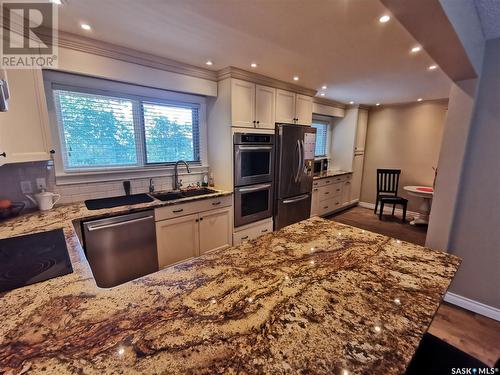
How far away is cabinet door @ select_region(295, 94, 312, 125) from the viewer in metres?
3.48

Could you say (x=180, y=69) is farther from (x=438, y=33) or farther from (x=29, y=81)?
(x=438, y=33)

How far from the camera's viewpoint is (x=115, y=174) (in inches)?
96.5

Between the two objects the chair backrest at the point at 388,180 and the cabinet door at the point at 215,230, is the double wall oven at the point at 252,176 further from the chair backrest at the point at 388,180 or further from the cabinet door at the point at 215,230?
the chair backrest at the point at 388,180

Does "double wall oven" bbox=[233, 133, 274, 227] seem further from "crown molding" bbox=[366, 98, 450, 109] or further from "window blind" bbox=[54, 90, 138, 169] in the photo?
"crown molding" bbox=[366, 98, 450, 109]

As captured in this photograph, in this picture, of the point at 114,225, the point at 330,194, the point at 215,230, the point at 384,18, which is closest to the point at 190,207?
the point at 215,230

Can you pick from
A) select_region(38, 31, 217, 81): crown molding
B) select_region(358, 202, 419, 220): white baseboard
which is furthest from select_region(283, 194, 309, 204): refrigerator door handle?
select_region(358, 202, 419, 220): white baseboard

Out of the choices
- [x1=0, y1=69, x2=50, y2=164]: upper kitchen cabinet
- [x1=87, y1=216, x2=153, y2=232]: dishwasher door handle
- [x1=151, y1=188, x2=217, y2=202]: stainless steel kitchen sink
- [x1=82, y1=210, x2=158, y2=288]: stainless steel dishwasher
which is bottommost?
[x1=82, y1=210, x2=158, y2=288]: stainless steel dishwasher

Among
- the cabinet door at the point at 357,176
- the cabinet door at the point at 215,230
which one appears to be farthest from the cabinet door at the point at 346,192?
the cabinet door at the point at 215,230

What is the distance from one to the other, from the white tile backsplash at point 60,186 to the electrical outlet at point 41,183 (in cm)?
2

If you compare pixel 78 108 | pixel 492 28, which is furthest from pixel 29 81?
pixel 492 28

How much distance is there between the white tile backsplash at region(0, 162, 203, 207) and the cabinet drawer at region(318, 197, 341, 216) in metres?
2.94

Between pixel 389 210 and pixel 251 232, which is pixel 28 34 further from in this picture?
pixel 389 210

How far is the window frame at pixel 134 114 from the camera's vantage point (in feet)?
6.78

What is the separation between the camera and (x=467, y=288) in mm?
2109
